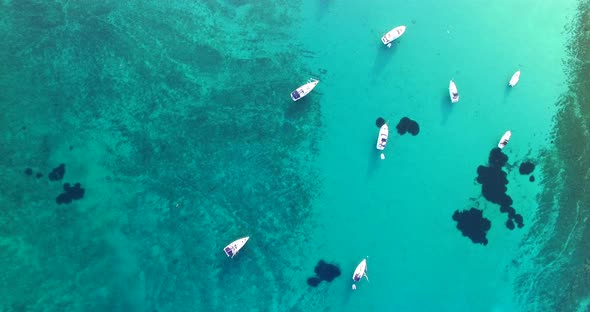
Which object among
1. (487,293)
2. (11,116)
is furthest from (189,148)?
(487,293)

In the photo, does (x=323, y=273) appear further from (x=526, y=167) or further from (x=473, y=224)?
(x=526, y=167)

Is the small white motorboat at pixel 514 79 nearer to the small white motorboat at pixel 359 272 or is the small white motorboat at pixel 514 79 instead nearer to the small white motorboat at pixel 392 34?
the small white motorboat at pixel 392 34

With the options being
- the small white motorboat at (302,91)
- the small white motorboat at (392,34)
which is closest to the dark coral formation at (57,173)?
the small white motorboat at (302,91)

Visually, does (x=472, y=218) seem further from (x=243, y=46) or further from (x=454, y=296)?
(x=243, y=46)

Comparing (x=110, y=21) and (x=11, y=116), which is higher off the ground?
(x=110, y=21)

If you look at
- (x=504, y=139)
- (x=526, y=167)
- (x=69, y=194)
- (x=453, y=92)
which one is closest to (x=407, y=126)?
(x=453, y=92)
